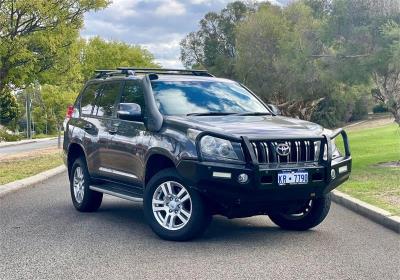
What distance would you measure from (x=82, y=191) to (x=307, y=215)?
355 cm

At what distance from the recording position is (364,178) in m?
13.8

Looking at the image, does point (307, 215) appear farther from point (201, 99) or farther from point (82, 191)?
point (82, 191)

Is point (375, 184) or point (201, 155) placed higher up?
point (201, 155)

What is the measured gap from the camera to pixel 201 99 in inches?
338

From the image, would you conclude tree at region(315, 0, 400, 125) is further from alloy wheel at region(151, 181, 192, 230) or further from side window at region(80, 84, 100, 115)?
alloy wheel at region(151, 181, 192, 230)

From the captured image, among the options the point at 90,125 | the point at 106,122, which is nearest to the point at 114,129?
the point at 106,122

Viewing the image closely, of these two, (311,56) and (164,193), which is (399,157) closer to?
(311,56)

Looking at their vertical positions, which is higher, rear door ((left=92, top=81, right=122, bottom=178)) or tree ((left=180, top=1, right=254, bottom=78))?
tree ((left=180, top=1, right=254, bottom=78))

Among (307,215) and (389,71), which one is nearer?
(307,215)

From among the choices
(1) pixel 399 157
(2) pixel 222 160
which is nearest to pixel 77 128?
(2) pixel 222 160

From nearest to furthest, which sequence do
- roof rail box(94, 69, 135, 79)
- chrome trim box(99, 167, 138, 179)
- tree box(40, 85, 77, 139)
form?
chrome trim box(99, 167, 138, 179) → roof rail box(94, 69, 135, 79) → tree box(40, 85, 77, 139)

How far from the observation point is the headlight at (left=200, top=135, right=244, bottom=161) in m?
7.05

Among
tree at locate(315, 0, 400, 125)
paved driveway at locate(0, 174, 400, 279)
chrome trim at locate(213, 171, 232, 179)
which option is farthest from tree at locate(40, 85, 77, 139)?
chrome trim at locate(213, 171, 232, 179)

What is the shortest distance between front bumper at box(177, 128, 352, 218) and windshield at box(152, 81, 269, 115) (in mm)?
1248
